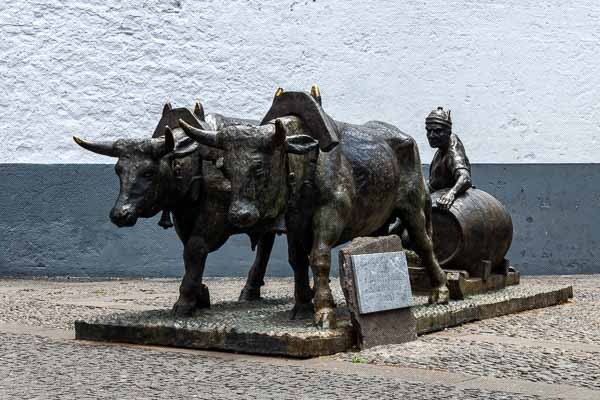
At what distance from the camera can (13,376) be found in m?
5.96

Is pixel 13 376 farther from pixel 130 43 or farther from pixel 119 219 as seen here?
pixel 130 43

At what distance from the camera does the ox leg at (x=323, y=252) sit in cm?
707

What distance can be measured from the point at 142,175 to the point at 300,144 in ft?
3.99

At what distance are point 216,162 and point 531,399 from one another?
310 centimetres

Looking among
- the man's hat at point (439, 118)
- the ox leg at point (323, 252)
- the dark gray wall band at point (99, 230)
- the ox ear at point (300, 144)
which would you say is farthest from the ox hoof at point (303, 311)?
the dark gray wall band at point (99, 230)

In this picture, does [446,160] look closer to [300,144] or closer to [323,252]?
[323,252]

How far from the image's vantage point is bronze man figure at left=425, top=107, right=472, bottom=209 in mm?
9570

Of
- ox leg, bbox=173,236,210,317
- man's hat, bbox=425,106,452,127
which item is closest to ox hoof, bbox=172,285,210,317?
ox leg, bbox=173,236,210,317

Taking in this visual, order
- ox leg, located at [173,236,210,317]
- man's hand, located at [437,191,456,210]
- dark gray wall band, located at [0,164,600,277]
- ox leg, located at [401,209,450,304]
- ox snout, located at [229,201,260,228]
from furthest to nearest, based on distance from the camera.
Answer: dark gray wall band, located at [0,164,600,277]
man's hand, located at [437,191,456,210]
ox leg, located at [401,209,450,304]
ox leg, located at [173,236,210,317]
ox snout, located at [229,201,260,228]

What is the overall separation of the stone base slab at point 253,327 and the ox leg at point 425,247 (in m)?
0.13

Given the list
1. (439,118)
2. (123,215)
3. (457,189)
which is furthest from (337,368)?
(439,118)

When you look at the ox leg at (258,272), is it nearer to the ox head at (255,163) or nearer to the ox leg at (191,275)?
the ox leg at (191,275)

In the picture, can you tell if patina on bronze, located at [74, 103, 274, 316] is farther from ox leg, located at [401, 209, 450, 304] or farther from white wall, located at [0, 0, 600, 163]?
white wall, located at [0, 0, 600, 163]

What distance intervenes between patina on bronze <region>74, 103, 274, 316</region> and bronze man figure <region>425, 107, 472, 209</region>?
97.3 inches
